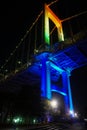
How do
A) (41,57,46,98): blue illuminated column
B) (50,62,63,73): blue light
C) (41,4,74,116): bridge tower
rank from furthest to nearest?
(50,62,63,73): blue light, (41,4,74,116): bridge tower, (41,57,46,98): blue illuminated column

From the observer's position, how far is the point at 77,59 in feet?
105

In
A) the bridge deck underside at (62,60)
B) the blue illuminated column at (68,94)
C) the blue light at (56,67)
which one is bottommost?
the blue illuminated column at (68,94)

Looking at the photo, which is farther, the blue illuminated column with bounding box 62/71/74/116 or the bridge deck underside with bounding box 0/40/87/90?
the blue illuminated column with bounding box 62/71/74/116

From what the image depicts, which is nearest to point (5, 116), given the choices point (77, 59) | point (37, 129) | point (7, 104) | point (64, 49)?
point (7, 104)

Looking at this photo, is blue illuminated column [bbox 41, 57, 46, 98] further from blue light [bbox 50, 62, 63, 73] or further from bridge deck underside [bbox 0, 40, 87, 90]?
blue light [bbox 50, 62, 63, 73]

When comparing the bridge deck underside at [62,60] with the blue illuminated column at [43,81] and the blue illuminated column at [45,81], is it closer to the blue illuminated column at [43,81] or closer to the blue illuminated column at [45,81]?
the blue illuminated column at [45,81]

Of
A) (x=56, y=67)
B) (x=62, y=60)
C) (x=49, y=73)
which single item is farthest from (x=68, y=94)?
(x=49, y=73)

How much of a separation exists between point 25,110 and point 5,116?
8.74ft

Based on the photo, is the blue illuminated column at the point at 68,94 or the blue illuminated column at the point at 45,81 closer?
the blue illuminated column at the point at 45,81

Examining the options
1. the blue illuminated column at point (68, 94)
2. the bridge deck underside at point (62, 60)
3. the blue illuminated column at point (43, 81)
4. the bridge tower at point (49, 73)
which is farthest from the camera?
the blue illuminated column at point (68, 94)

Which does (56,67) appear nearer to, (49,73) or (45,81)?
(49,73)

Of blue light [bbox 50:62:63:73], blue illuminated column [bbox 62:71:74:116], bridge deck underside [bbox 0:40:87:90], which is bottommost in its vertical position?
blue illuminated column [bbox 62:71:74:116]

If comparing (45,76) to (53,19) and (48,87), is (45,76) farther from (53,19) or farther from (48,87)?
(53,19)

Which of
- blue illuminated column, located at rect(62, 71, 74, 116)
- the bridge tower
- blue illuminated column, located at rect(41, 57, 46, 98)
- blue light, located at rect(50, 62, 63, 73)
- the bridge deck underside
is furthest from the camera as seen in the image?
blue illuminated column, located at rect(62, 71, 74, 116)
